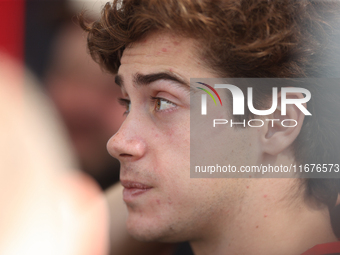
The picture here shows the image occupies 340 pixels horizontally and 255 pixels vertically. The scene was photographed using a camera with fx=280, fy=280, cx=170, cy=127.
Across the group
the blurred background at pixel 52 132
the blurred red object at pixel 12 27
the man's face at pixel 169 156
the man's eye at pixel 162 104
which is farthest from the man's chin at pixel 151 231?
the blurred red object at pixel 12 27

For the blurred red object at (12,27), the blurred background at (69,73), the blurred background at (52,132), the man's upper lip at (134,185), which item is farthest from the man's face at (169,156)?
the blurred red object at (12,27)

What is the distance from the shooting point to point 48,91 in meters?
1.83

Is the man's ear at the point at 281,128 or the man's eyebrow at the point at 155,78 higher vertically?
the man's eyebrow at the point at 155,78

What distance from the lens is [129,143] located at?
100cm

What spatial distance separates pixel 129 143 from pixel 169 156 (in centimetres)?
15

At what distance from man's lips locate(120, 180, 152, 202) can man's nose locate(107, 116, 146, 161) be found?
96 mm

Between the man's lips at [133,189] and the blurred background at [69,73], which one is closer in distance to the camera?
the man's lips at [133,189]

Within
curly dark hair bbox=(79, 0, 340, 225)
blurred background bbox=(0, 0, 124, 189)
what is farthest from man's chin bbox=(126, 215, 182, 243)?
blurred background bbox=(0, 0, 124, 189)

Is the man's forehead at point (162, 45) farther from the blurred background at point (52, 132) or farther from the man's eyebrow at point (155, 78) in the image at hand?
the blurred background at point (52, 132)

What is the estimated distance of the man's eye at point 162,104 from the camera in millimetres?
1025

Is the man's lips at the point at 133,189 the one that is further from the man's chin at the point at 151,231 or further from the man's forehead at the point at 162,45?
the man's forehead at the point at 162,45

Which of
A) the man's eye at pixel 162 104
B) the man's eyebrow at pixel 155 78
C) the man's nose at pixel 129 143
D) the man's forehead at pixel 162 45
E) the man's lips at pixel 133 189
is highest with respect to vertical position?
the man's forehead at pixel 162 45

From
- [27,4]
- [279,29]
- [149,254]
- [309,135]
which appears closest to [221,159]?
[309,135]

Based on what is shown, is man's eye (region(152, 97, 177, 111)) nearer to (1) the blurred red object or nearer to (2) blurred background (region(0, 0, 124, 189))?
(2) blurred background (region(0, 0, 124, 189))
